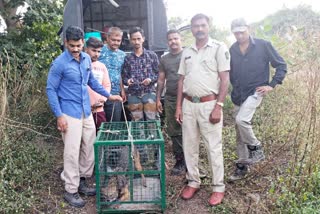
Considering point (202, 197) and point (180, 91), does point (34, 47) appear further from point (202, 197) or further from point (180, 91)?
point (202, 197)

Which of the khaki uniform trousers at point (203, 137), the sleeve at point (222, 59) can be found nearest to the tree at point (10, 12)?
the khaki uniform trousers at point (203, 137)

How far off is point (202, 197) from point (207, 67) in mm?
1309

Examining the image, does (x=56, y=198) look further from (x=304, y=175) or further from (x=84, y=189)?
(x=304, y=175)

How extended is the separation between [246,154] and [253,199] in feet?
2.52

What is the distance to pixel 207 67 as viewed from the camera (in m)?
3.17

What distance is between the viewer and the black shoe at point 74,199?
327cm

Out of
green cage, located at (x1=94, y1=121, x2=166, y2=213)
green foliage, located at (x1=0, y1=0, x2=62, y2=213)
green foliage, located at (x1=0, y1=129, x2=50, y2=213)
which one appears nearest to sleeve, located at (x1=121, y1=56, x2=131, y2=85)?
green cage, located at (x1=94, y1=121, x2=166, y2=213)

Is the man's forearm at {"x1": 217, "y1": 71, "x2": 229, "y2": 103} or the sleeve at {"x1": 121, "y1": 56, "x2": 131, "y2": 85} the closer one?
the man's forearm at {"x1": 217, "y1": 71, "x2": 229, "y2": 103}

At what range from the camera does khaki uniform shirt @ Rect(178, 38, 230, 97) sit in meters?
3.14

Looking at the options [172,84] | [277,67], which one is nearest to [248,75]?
[277,67]

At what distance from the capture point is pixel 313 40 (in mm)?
7359

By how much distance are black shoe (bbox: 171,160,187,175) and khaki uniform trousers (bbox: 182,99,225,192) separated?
1.86ft

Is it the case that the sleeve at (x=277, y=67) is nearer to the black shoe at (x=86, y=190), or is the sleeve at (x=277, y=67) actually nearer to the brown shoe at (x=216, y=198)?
the brown shoe at (x=216, y=198)

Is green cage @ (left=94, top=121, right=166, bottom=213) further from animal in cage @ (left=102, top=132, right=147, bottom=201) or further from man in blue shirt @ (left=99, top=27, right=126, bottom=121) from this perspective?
man in blue shirt @ (left=99, top=27, right=126, bottom=121)
